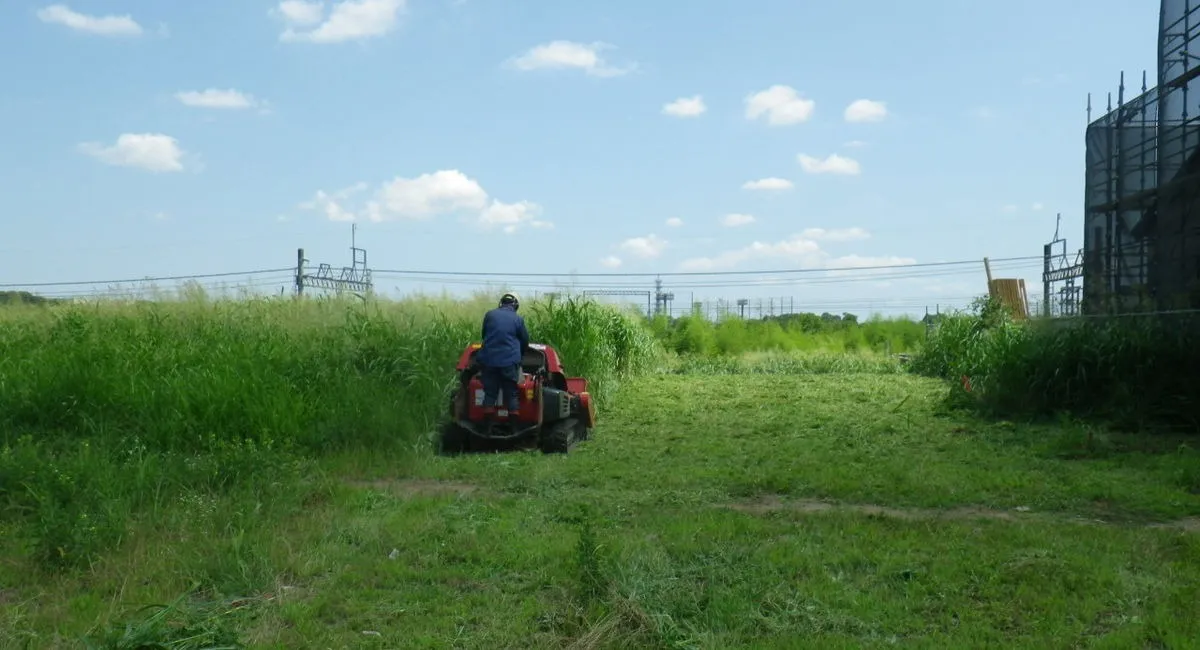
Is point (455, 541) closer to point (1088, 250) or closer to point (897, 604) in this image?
point (897, 604)

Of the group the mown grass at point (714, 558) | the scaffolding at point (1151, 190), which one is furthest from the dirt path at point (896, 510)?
the scaffolding at point (1151, 190)

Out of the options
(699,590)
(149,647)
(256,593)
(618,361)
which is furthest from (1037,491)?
(618,361)

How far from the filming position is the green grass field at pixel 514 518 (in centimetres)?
464

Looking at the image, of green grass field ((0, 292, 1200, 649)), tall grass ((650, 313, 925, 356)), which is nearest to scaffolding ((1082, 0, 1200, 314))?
green grass field ((0, 292, 1200, 649))

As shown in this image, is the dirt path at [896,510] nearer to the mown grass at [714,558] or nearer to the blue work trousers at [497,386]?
the mown grass at [714,558]

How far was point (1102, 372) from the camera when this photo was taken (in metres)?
12.7

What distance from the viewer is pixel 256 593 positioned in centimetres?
523

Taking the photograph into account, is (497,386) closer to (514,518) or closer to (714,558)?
(514,518)

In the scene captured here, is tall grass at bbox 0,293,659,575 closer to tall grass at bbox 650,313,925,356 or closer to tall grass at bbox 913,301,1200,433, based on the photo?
tall grass at bbox 913,301,1200,433

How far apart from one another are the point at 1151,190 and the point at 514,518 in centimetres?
1082

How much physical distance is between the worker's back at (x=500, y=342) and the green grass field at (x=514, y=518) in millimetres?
976

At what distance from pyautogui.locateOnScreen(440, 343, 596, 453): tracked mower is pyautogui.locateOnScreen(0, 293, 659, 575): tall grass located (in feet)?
1.23

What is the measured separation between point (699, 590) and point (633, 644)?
75cm

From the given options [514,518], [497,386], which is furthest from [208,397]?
[514,518]
